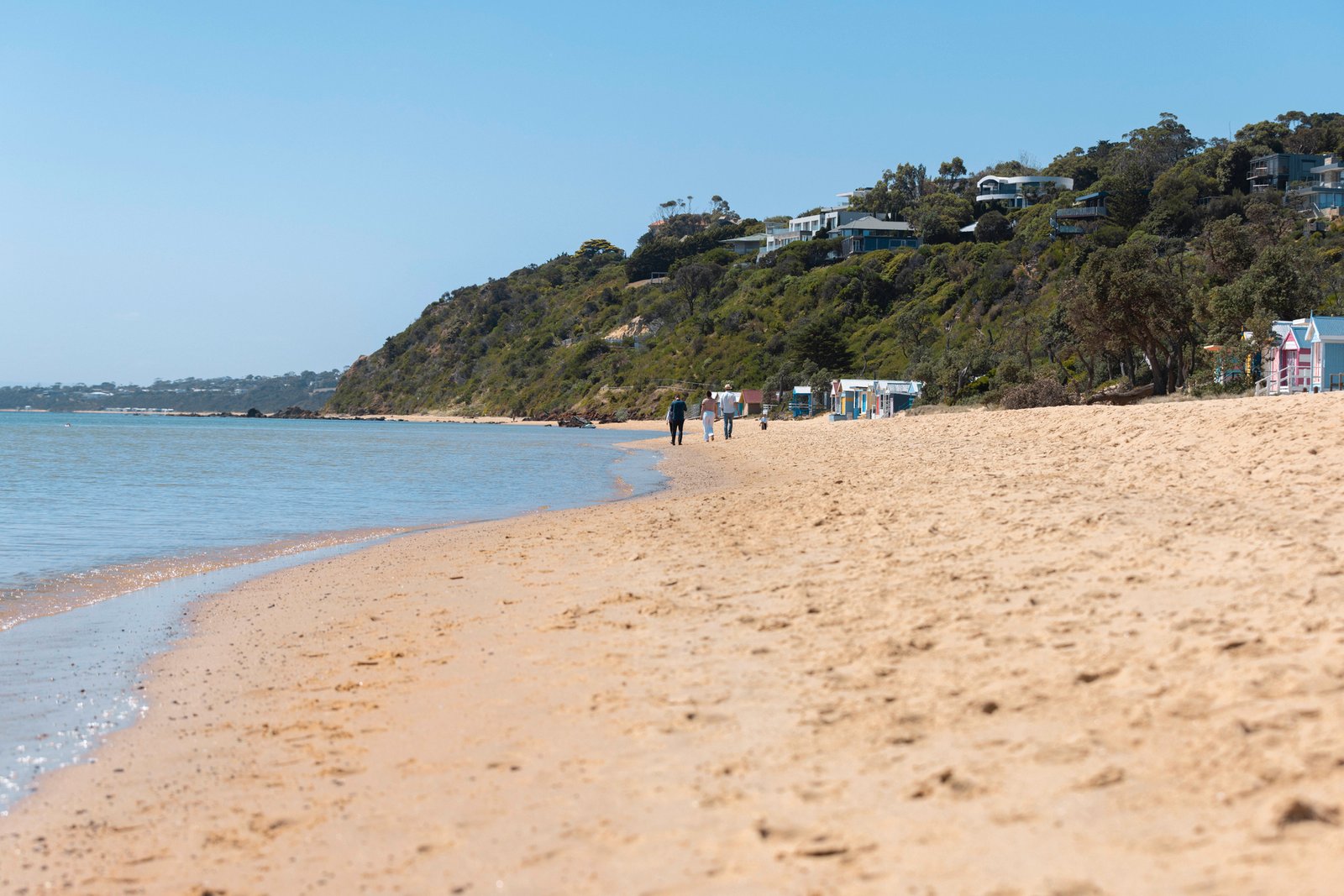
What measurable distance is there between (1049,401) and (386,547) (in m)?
36.7

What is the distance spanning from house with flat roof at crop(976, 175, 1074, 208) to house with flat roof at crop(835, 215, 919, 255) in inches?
407

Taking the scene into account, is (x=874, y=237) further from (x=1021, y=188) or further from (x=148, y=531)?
(x=148, y=531)

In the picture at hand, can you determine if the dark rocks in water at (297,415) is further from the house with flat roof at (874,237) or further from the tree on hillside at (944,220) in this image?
the tree on hillside at (944,220)

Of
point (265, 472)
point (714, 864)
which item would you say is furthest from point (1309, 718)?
point (265, 472)

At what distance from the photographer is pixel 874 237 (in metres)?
121

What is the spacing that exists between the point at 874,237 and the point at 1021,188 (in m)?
18.1

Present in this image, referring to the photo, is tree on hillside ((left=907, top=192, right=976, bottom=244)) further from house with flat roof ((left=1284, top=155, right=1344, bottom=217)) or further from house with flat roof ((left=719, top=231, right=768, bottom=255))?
house with flat roof ((left=1284, top=155, right=1344, bottom=217))

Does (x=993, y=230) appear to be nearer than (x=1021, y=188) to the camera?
Yes

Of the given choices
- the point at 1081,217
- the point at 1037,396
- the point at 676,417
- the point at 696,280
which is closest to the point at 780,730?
the point at 676,417

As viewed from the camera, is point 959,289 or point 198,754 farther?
point 959,289

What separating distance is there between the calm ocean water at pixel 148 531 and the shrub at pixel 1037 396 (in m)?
17.2

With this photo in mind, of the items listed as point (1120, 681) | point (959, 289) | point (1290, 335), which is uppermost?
point (959, 289)

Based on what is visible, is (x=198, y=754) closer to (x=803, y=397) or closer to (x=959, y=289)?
(x=803, y=397)

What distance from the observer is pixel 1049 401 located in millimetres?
44938
